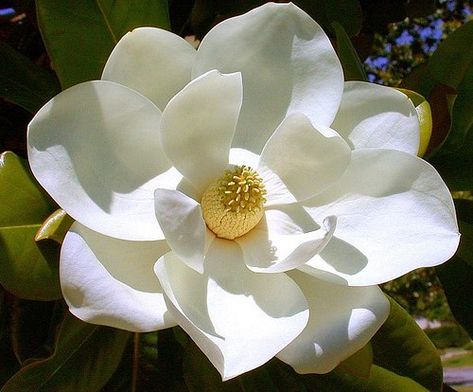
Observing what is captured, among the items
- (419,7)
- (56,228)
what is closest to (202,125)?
(56,228)

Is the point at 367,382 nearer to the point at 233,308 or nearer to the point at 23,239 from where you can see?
the point at 233,308

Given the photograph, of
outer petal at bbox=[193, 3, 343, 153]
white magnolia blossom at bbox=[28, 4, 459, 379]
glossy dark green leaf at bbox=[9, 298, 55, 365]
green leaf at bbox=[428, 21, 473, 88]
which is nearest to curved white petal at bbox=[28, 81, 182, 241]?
white magnolia blossom at bbox=[28, 4, 459, 379]

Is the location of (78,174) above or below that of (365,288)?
above

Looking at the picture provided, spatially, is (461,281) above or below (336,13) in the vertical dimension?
below

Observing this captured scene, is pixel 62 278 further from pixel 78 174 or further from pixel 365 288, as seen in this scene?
pixel 365 288

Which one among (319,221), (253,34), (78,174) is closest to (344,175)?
(319,221)
